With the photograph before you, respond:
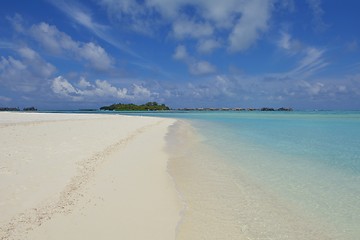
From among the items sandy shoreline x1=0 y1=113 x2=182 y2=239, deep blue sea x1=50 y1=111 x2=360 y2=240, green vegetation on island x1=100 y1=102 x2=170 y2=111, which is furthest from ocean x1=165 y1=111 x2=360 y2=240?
green vegetation on island x1=100 y1=102 x2=170 y2=111

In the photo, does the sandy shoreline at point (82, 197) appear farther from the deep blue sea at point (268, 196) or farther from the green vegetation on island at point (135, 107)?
the green vegetation on island at point (135, 107)

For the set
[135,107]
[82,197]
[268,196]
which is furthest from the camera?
[135,107]

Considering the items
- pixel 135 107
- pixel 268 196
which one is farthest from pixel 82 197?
pixel 135 107

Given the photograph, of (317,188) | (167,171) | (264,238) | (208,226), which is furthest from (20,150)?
(317,188)

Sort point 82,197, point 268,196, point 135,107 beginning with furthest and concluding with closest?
point 135,107, point 268,196, point 82,197

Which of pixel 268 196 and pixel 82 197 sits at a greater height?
pixel 82 197

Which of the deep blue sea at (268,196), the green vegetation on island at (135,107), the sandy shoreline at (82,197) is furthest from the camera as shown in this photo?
the green vegetation on island at (135,107)

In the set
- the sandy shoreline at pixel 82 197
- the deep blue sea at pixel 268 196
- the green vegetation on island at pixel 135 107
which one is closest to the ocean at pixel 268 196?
the deep blue sea at pixel 268 196

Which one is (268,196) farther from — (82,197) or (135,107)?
(135,107)

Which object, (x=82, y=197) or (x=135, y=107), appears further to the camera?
(x=135, y=107)

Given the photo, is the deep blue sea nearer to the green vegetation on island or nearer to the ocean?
the ocean

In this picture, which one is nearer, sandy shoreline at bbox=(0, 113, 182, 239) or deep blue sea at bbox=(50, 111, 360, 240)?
sandy shoreline at bbox=(0, 113, 182, 239)

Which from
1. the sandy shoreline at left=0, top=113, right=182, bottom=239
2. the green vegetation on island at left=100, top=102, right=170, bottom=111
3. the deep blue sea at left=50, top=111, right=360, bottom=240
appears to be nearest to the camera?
the sandy shoreline at left=0, top=113, right=182, bottom=239

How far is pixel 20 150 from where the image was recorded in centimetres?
992
